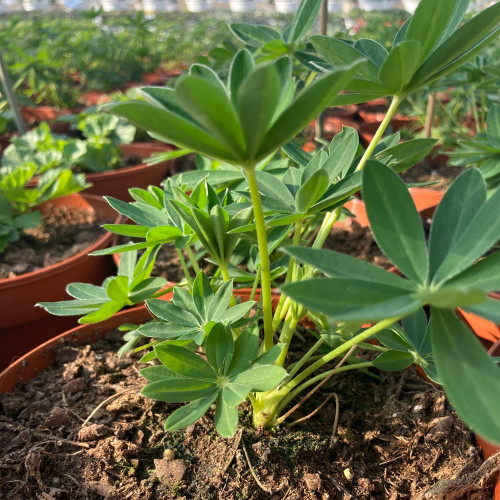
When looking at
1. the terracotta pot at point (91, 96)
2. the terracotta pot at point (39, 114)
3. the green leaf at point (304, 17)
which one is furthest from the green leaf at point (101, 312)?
the terracotta pot at point (91, 96)

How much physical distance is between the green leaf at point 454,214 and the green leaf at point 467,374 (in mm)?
67

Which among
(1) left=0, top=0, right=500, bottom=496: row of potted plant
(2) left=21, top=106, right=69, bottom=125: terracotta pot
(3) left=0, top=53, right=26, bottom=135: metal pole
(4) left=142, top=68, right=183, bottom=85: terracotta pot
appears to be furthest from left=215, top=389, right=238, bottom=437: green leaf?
(4) left=142, top=68, right=183, bottom=85: terracotta pot

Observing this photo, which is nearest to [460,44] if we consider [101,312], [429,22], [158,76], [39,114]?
[429,22]

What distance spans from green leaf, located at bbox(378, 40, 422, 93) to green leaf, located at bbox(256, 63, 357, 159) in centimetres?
13

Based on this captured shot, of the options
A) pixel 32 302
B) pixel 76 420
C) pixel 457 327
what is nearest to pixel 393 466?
pixel 457 327

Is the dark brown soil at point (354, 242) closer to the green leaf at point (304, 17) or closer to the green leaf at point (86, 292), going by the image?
the green leaf at point (304, 17)

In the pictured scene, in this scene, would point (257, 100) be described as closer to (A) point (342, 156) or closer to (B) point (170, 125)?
(B) point (170, 125)

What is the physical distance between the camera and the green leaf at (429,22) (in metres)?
0.58

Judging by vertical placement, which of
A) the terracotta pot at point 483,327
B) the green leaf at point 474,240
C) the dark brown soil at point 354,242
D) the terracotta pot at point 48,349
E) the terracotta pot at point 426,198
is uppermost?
the green leaf at point 474,240

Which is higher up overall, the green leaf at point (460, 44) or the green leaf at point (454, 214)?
the green leaf at point (460, 44)

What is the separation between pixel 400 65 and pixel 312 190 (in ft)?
0.59

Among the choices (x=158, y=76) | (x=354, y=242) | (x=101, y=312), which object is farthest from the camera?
(x=158, y=76)

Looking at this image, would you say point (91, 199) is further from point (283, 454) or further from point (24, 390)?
point (283, 454)

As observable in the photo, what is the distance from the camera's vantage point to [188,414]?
62 cm
